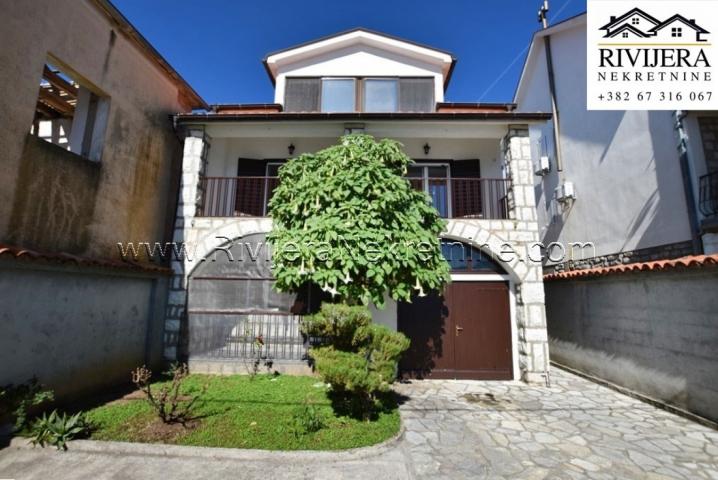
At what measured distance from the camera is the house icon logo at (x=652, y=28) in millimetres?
6375

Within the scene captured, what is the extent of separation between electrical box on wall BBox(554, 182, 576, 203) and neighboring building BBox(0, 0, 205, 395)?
11572 mm

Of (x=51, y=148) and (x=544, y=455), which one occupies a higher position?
(x=51, y=148)

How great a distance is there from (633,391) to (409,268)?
5.10 metres

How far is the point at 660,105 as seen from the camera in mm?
6648

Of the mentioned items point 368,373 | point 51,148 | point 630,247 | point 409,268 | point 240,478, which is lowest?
point 240,478

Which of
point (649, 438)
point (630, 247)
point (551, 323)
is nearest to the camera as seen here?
point (649, 438)

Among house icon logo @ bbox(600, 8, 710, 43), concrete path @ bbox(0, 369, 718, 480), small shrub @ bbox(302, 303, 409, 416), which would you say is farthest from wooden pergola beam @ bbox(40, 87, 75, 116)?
house icon logo @ bbox(600, 8, 710, 43)

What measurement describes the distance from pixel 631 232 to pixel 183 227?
11289mm

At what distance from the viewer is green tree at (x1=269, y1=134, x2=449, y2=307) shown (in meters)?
5.38

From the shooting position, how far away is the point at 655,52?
21.0ft

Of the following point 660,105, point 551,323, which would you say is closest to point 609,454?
point 551,323

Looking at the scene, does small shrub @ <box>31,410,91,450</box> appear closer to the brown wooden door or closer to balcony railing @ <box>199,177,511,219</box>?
balcony railing @ <box>199,177,511,219</box>

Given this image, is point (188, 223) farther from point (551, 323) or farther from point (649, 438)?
point (551, 323)

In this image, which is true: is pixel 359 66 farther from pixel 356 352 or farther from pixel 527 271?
pixel 356 352
